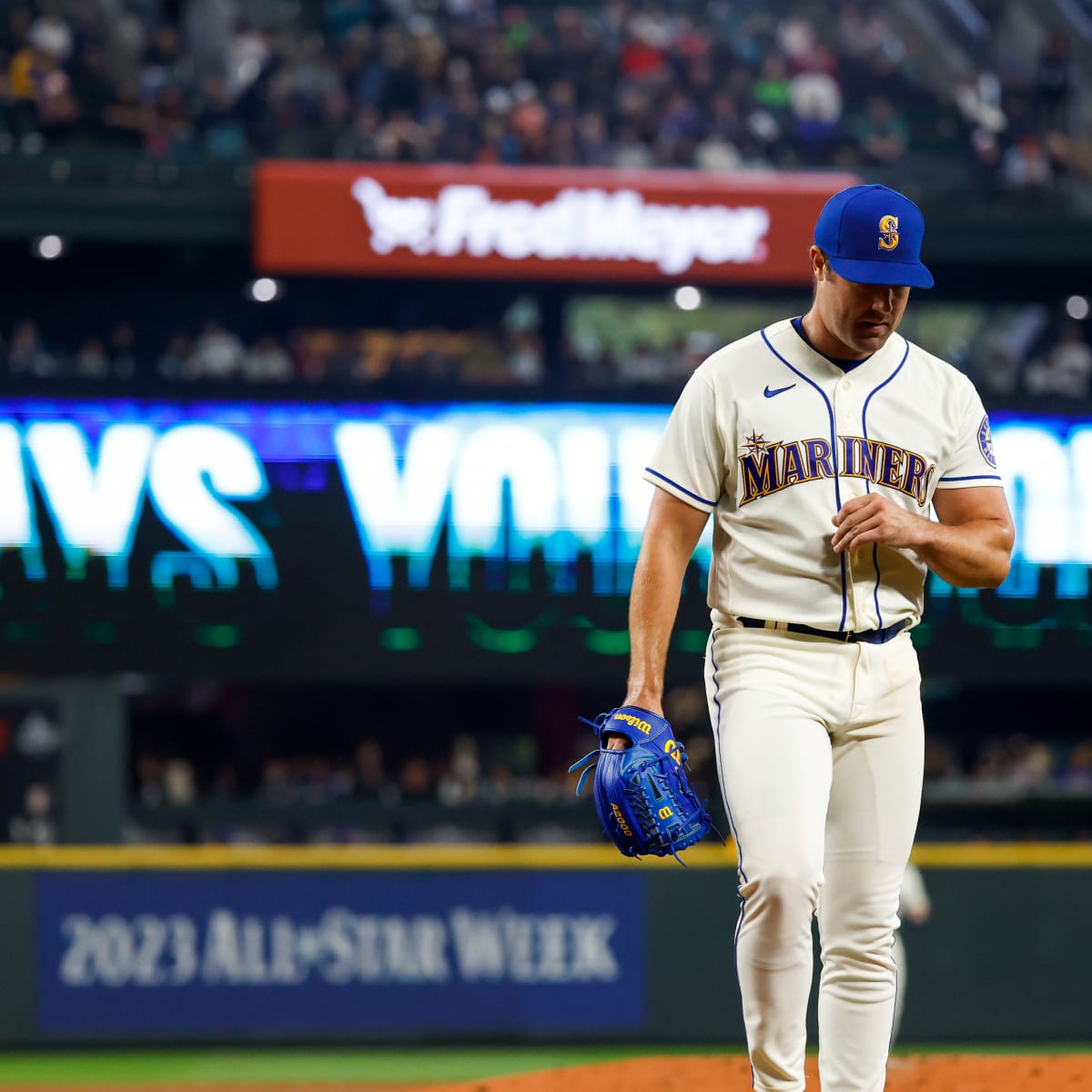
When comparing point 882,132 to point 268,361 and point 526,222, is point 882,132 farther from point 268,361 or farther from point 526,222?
point 268,361

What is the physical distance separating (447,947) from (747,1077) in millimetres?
4523

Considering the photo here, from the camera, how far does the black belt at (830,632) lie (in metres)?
3.48

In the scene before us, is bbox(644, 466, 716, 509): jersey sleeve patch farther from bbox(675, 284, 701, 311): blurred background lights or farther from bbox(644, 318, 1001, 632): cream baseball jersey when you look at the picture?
bbox(675, 284, 701, 311): blurred background lights

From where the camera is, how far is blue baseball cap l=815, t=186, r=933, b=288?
338 cm

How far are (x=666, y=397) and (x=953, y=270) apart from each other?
429cm

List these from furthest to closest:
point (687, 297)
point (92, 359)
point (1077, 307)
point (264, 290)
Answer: point (1077, 307)
point (264, 290)
point (687, 297)
point (92, 359)

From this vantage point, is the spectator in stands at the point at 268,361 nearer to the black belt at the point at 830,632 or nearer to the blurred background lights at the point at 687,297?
the blurred background lights at the point at 687,297

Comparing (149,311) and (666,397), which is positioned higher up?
(149,311)

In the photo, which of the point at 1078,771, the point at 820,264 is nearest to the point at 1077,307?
the point at 1078,771

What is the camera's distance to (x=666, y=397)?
11852 millimetres

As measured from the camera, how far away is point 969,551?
3.51 m

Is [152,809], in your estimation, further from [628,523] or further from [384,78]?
[384,78]

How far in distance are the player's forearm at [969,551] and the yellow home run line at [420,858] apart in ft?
21.5

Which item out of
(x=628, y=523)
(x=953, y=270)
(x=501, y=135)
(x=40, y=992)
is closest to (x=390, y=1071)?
(x=40, y=992)
